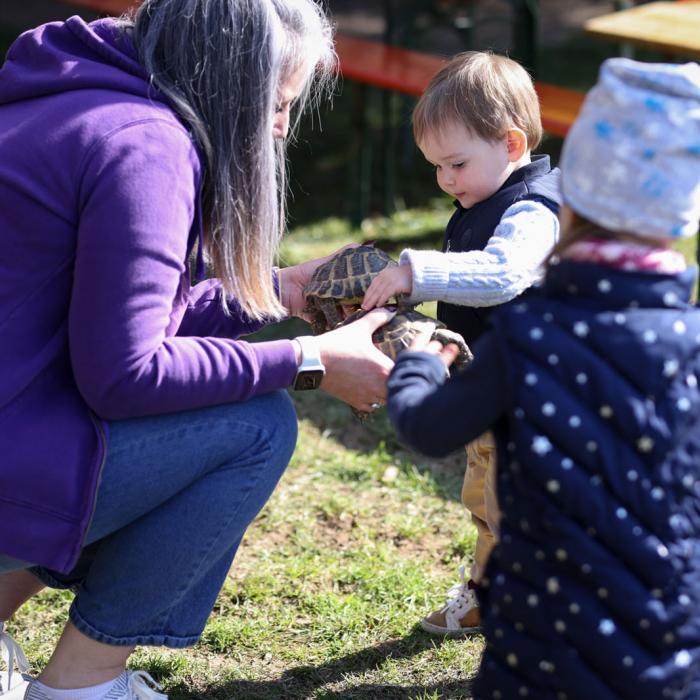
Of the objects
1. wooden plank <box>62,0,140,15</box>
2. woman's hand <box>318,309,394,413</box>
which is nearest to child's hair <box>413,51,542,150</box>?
woman's hand <box>318,309,394,413</box>

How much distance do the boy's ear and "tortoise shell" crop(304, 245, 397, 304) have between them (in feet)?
1.37

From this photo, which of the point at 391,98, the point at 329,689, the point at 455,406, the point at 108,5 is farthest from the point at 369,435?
the point at 108,5

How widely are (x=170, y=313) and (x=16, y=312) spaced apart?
30cm

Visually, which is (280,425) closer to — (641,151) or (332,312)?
(332,312)

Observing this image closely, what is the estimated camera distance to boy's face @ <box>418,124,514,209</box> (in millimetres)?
2715

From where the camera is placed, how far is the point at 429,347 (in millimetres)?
2355

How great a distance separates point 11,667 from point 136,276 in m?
1.13

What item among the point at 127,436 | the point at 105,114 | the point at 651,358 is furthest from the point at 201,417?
the point at 651,358

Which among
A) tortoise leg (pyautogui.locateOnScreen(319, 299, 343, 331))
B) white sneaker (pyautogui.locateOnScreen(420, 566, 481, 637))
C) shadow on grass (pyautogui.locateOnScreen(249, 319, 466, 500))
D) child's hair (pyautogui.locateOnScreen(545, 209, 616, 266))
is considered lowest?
shadow on grass (pyautogui.locateOnScreen(249, 319, 466, 500))

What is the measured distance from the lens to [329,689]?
109 inches

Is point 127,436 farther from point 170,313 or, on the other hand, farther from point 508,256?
point 508,256

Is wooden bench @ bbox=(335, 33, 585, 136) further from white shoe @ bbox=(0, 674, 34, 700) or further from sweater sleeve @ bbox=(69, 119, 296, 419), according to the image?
white shoe @ bbox=(0, 674, 34, 700)

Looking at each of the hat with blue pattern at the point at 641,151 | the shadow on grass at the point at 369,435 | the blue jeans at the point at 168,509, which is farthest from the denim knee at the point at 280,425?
the shadow on grass at the point at 369,435

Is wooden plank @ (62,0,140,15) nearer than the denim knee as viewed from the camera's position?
No
